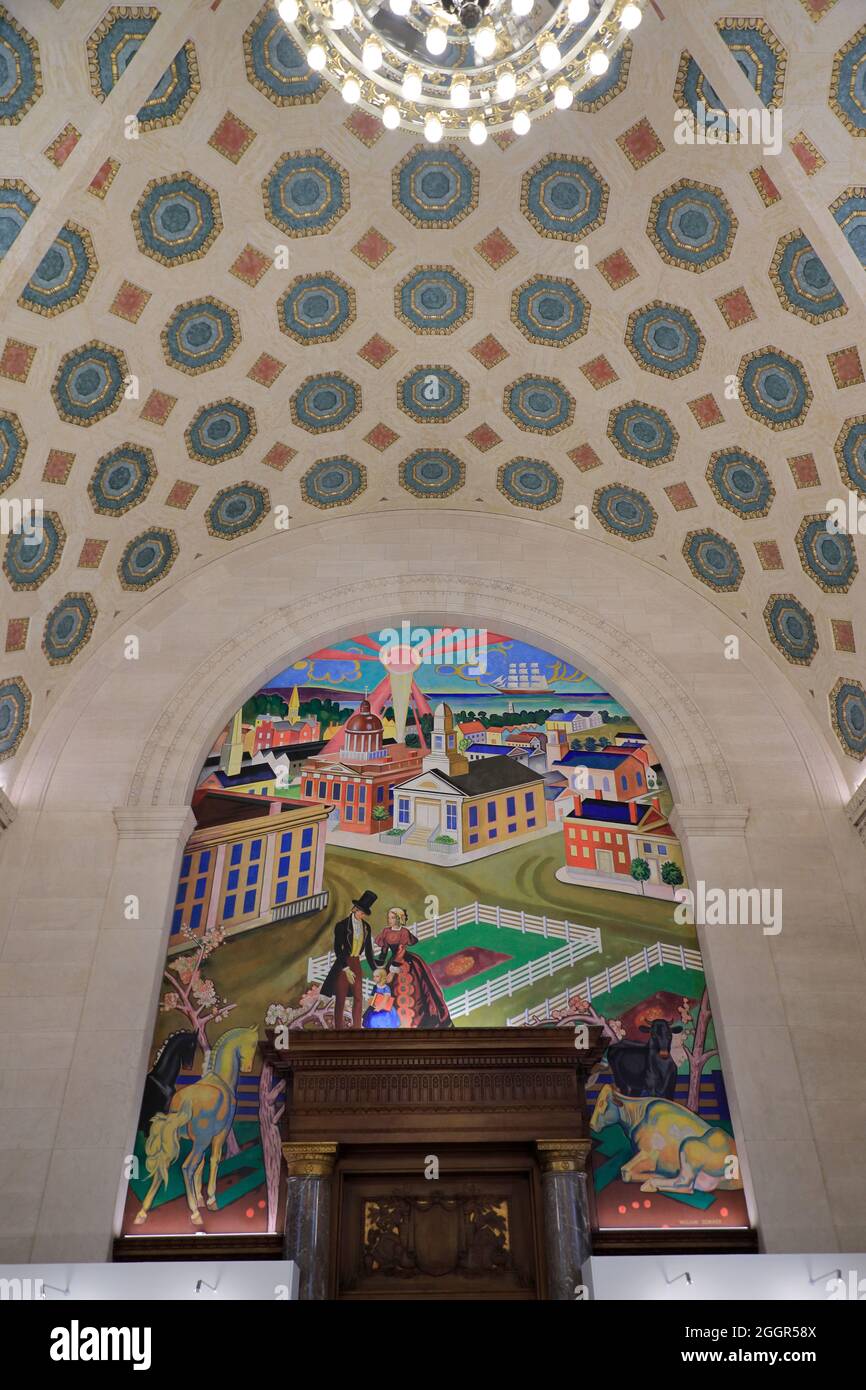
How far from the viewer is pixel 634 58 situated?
9828 millimetres

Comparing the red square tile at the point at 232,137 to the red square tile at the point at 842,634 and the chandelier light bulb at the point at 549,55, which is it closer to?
the chandelier light bulb at the point at 549,55

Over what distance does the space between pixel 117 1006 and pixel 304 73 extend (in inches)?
379

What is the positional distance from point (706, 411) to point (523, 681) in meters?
4.09

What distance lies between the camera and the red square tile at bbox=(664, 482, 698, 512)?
1302 centimetres

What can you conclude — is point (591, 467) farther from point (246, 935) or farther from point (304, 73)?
point (246, 935)

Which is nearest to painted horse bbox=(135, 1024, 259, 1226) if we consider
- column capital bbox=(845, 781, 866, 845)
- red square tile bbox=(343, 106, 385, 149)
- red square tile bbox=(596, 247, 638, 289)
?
column capital bbox=(845, 781, 866, 845)

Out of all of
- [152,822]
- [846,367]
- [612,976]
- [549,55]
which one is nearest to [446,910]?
[612,976]

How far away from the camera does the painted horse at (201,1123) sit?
9289mm

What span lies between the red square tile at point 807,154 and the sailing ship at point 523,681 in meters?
6.46

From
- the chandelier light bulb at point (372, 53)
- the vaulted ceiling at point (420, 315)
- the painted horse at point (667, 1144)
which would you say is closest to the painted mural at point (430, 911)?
the painted horse at point (667, 1144)

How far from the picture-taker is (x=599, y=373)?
1261 centimetres

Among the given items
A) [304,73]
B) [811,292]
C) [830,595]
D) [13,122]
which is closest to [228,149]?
[304,73]

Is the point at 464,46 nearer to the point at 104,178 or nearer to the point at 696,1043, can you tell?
the point at 104,178

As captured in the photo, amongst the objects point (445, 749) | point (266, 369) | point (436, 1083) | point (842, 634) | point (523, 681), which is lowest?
point (436, 1083)
